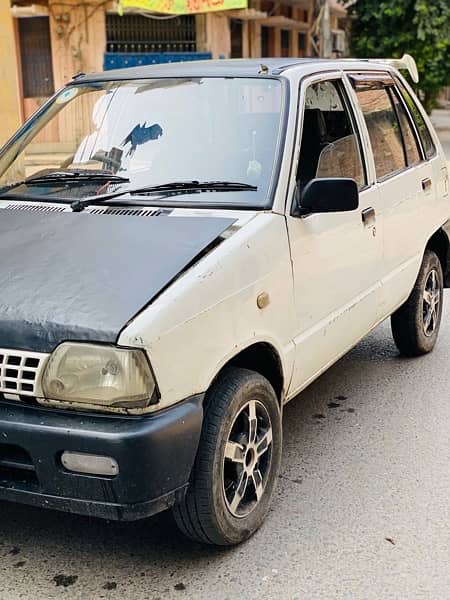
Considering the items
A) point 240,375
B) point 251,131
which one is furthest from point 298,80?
Answer: point 240,375

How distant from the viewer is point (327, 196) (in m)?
3.69

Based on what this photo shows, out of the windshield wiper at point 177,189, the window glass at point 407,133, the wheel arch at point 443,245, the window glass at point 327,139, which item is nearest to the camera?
the windshield wiper at point 177,189

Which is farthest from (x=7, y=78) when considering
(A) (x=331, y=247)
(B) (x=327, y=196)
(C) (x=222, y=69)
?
(B) (x=327, y=196)

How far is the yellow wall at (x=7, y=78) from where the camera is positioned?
9094 mm

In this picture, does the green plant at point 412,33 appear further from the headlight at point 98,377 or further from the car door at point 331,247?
the headlight at point 98,377

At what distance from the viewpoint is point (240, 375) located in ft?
10.7

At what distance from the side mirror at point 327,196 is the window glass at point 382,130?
41.9 inches

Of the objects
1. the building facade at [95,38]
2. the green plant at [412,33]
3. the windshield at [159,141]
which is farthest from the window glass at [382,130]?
the green plant at [412,33]

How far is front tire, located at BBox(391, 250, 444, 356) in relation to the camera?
5.52 m

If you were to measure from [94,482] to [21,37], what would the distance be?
17288mm

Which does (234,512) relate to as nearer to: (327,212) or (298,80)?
(327,212)

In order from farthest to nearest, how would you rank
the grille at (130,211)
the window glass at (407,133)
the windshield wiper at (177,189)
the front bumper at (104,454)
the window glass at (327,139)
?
the window glass at (407,133)
the window glass at (327,139)
the windshield wiper at (177,189)
the grille at (130,211)
the front bumper at (104,454)

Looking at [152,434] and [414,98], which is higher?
[414,98]

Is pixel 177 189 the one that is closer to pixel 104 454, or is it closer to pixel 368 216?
pixel 368 216
